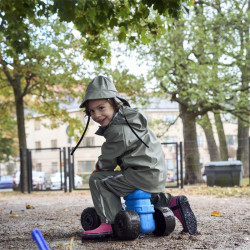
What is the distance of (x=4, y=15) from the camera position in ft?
28.5

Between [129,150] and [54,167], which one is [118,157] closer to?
[129,150]

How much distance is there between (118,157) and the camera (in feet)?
14.9

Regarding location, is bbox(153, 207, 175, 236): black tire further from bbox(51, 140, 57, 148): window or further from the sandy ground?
bbox(51, 140, 57, 148): window

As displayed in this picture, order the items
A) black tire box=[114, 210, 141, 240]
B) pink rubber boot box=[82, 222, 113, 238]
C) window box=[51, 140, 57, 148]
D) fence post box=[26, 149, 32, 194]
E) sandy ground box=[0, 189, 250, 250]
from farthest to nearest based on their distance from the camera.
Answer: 1. window box=[51, 140, 57, 148]
2. fence post box=[26, 149, 32, 194]
3. pink rubber boot box=[82, 222, 113, 238]
4. black tire box=[114, 210, 141, 240]
5. sandy ground box=[0, 189, 250, 250]

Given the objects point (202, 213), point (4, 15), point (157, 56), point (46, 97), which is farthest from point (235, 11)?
point (202, 213)

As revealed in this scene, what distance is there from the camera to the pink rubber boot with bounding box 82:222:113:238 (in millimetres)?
4387

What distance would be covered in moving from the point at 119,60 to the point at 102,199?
15.8m

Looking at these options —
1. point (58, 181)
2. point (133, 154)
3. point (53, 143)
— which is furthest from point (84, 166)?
point (53, 143)

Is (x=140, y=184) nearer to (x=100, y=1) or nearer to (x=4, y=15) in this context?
(x=100, y=1)

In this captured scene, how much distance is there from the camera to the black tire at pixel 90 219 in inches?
187

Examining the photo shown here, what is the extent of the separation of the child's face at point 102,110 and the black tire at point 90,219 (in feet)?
3.04

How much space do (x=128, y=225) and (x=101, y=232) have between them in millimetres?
336

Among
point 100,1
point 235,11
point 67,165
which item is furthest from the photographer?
point 235,11

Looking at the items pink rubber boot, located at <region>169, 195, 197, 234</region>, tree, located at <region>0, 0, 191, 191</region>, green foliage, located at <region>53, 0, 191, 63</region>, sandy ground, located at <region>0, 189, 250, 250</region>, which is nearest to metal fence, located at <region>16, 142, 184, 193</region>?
tree, located at <region>0, 0, 191, 191</region>
